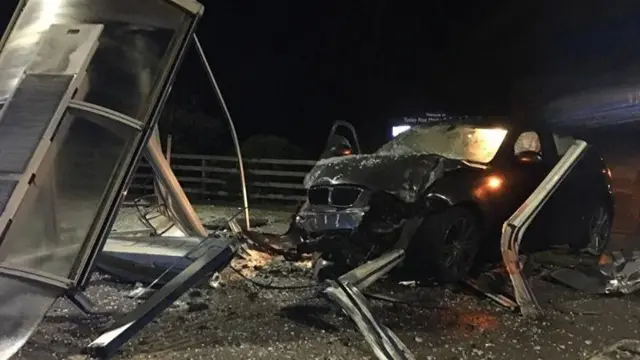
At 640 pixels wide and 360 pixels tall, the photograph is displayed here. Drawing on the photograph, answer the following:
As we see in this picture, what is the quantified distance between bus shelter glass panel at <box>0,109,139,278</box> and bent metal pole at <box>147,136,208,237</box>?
2.21 m

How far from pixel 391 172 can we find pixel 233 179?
10231mm

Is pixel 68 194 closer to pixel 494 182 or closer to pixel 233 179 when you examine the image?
pixel 494 182

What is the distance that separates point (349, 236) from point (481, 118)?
101 inches

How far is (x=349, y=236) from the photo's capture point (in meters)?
7.71

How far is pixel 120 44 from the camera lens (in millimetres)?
5438

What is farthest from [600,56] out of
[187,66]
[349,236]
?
[349,236]

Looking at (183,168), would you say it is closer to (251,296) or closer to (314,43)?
(251,296)

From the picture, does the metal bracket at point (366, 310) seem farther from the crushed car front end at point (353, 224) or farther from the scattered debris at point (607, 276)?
the scattered debris at point (607, 276)

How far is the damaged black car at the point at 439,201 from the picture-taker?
759 centimetres

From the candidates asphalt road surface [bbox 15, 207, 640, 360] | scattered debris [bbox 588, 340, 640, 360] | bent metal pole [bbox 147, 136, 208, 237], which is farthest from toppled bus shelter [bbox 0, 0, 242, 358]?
scattered debris [bbox 588, 340, 640, 360]

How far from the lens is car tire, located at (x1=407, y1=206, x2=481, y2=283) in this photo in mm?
7535

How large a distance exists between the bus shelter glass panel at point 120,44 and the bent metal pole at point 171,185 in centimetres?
205

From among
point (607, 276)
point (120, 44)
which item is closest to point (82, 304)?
point (120, 44)

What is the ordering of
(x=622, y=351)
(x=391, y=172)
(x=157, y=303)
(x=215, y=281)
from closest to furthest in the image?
(x=622, y=351), (x=157, y=303), (x=391, y=172), (x=215, y=281)
